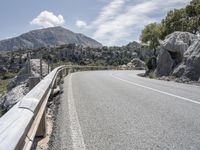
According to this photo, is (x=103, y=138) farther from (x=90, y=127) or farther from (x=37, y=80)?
(x=37, y=80)

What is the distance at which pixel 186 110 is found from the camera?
30.4ft

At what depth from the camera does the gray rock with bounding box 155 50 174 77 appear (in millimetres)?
29603

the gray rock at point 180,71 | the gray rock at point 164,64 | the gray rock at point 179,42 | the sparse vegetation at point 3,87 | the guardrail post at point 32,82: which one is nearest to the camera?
the guardrail post at point 32,82

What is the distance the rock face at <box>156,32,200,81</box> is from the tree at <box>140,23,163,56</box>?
1396 inches

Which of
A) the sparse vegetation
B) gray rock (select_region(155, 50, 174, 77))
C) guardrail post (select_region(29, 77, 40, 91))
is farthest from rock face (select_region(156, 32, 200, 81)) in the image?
guardrail post (select_region(29, 77, 40, 91))

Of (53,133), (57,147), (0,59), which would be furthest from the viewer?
(0,59)

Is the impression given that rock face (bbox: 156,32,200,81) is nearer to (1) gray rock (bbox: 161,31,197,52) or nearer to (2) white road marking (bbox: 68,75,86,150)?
(1) gray rock (bbox: 161,31,197,52)

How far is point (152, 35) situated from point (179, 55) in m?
39.2

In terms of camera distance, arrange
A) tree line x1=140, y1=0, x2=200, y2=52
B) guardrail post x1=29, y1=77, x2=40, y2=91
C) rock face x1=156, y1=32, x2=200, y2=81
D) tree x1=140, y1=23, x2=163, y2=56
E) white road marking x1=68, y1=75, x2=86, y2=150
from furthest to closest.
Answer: tree x1=140, y1=23, x2=163, y2=56 < tree line x1=140, y1=0, x2=200, y2=52 < rock face x1=156, y1=32, x2=200, y2=81 < guardrail post x1=29, y1=77, x2=40, y2=91 < white road marking x1=68, y1=75, x2=86, y2=150

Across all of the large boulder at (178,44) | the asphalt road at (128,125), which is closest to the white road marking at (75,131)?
the asphalt road at (128,125)

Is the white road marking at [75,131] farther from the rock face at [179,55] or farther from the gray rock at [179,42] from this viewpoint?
the gray rock at [179,42]

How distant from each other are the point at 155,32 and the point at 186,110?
5924 centimetres

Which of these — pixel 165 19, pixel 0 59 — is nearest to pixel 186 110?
pixel 0 59

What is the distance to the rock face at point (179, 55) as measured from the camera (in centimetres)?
2405
